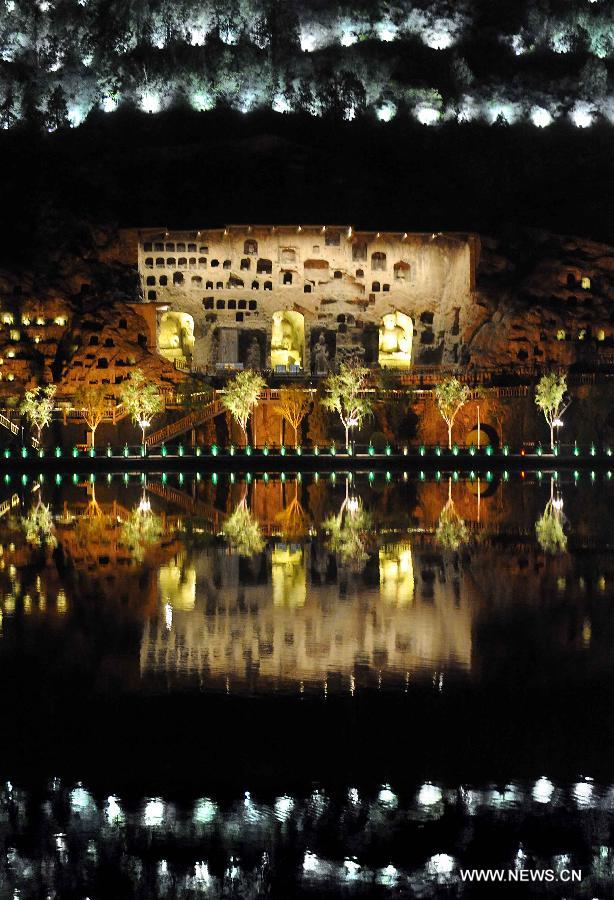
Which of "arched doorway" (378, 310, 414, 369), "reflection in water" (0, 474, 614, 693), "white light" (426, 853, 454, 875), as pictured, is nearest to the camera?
Answer: "white light" (426, 853, 454, 875)

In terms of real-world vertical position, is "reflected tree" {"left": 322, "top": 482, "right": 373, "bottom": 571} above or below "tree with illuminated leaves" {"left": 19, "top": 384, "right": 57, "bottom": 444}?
below

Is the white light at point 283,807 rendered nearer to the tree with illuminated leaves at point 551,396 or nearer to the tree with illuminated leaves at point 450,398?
the tree with illuminated leaves at point 551,396

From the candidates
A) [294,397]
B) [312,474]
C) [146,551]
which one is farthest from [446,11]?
[146,551]

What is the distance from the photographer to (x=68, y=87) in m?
81.3

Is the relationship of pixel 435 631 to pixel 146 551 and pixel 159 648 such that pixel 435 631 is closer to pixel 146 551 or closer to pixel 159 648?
pixel 159 648

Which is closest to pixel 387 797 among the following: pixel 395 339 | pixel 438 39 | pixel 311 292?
pixel 311 292

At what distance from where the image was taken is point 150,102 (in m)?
80.3

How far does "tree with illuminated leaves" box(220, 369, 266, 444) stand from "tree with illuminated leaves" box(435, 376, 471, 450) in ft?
30.2

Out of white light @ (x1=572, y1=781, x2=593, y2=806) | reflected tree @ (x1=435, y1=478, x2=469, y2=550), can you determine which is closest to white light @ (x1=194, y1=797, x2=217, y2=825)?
white light @ (x1=572, y1=781, x2=593, y2=806)

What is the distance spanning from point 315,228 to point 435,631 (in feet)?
175

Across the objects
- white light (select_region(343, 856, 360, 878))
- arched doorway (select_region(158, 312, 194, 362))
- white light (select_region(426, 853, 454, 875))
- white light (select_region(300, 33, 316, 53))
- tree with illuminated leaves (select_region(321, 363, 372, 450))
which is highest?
white light (select_region(300, 33, 316, 53))

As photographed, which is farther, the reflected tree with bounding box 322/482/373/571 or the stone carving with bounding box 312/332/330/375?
the stone carving with bounding box 312/332/330/375

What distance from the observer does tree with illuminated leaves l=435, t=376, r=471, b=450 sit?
182ft

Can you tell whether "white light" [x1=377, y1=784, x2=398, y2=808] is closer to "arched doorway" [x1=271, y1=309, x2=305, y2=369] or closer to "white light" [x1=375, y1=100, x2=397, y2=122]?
"arched doorway" [x1=271, y1=309, x2=305, y2=369]
